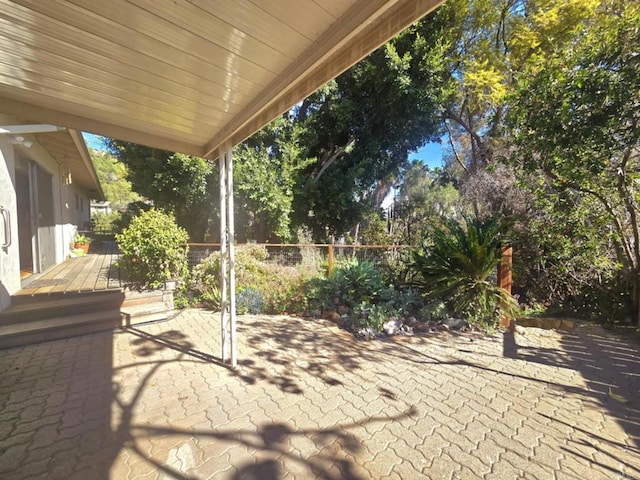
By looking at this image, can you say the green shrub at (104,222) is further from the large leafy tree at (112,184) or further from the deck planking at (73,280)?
the deck planking at (73,280)

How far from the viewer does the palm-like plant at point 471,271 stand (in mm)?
4707

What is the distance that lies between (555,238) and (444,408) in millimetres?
4578

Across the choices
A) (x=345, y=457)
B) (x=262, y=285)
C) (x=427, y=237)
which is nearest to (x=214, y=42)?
(x=345, y=457)

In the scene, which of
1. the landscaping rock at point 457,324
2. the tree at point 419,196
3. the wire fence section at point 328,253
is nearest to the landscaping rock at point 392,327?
the landscaping rock at point 457,324

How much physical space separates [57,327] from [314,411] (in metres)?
3.72

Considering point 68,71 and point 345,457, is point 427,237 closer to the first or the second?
point 345,457

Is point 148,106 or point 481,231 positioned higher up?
point 148,106

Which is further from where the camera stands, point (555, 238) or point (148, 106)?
point (555, 238)

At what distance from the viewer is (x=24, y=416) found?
91.5 inches

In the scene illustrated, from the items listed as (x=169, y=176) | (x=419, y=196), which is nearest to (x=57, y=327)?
(x=169, y=176)

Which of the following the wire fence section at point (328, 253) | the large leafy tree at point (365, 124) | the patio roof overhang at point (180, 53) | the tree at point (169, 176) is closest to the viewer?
the patio roof overhang at point (180, 53)

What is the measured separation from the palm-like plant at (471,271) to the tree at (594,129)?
4.04 ft

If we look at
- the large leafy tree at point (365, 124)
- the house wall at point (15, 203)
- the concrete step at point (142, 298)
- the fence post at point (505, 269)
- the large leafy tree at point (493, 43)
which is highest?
the large leafy tree at point (493, 43)

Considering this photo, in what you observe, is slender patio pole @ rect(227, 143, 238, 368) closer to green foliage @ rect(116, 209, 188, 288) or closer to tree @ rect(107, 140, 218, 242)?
green foliage @ rect(116, 209, 188, 288)
